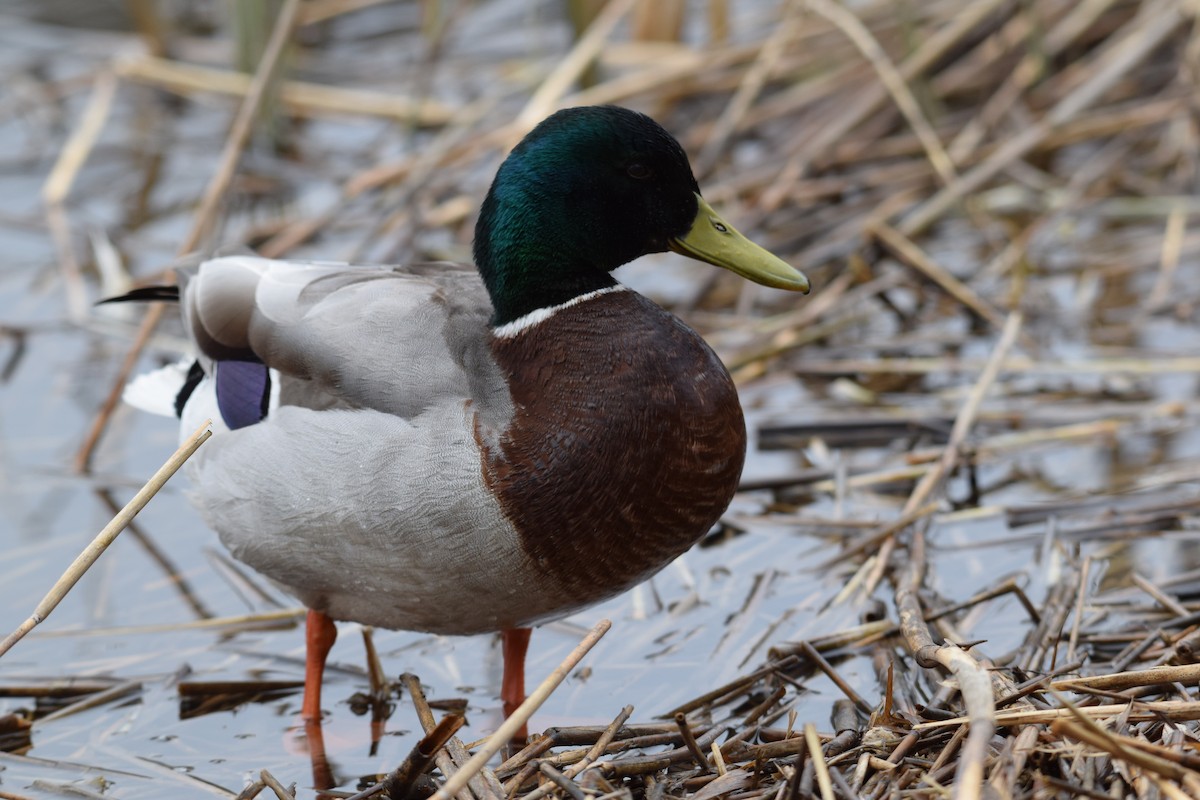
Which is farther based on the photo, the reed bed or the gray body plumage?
the gray body plumage

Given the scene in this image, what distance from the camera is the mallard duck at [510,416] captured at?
3.46 metres

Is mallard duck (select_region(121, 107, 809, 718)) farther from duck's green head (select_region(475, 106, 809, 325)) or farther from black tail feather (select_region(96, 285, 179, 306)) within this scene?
black tail feather (select_region(96, 285, 179, 306))

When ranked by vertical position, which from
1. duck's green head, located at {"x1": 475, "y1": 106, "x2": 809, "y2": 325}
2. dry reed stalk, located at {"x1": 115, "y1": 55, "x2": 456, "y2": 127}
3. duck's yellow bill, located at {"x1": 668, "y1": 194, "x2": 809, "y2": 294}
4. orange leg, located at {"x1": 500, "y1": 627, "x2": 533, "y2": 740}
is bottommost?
orange leg, located at {"x1": 500, "y1": 627, "x2": 533, "y2": 740}

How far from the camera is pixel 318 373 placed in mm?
3822

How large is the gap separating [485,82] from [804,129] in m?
1.99

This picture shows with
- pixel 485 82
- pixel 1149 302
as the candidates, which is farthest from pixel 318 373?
pixel 485 82

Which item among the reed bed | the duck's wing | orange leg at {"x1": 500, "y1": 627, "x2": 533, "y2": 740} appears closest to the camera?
the reed bed

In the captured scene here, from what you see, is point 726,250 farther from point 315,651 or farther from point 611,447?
point 315,651

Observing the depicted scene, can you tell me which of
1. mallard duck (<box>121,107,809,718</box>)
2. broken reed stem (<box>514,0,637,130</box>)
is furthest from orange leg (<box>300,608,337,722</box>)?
broken reed stem (<box>514,0,637,130</box>)

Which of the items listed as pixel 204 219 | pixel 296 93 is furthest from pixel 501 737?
pixel 296 93

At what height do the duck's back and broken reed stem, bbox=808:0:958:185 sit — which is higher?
broken reed stem, bbox=808:0:958:185

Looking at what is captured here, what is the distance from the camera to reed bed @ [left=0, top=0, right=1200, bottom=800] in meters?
3.20

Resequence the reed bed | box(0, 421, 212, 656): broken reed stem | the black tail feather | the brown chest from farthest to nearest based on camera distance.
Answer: the black tail feather → the brown chest → the reed bed → box(0, 421, 212, 656): broken reed stem

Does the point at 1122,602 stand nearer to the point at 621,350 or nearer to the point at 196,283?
the point at 621,350
